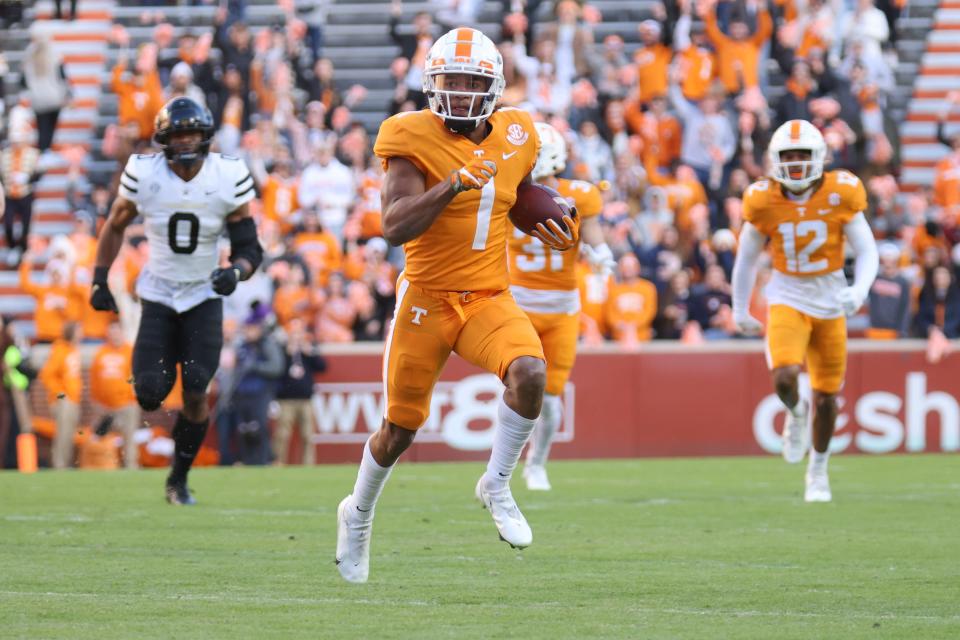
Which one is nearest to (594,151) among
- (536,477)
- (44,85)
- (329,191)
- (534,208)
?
(329,191)

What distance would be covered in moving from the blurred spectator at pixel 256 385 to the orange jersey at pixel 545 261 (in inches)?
183

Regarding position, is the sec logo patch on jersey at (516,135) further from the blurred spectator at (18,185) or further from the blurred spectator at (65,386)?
the blurred spectator at (18,185)

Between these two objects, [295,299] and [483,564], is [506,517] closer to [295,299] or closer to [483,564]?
[483,564]

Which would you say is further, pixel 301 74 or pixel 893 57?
pixel 893 57

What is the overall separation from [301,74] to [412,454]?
5.56 m

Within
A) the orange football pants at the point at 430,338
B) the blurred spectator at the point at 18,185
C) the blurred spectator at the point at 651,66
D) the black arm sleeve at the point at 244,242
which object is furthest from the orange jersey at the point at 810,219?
the blurred spectator at the point at 18,185

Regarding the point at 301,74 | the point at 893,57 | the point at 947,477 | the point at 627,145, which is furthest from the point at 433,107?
the point at 893,57

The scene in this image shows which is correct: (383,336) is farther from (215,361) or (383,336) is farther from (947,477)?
(215,361)

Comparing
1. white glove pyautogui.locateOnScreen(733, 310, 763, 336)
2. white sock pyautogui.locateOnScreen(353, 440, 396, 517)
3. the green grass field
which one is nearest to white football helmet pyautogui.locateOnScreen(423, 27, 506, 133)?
white sock pyautogui.locateOnScreen(353, 440, 396, 517)

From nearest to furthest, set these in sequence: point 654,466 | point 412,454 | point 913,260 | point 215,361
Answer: point 215,361 → point 654,466 → point 412,454 → point 913,260

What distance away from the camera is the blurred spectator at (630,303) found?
16.0 meters

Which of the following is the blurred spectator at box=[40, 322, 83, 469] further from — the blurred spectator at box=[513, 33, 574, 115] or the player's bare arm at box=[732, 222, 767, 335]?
the player's bare arm at box=[732, 222, 767, 335]

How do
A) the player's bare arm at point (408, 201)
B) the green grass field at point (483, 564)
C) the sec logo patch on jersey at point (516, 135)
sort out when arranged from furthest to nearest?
the sec logo patch on jersey at point (516, 135), the player's bare arm at point (408, 201), the green grass field at point (483, 564)

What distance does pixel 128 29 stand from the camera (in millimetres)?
21891
